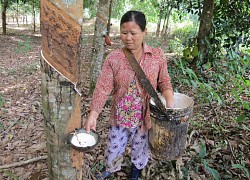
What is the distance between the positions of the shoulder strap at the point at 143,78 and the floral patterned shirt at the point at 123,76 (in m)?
0.05

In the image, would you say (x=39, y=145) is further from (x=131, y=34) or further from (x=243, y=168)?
(x=243, y=168)

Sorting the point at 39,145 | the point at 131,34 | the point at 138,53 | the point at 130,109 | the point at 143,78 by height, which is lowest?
the point at 39,145

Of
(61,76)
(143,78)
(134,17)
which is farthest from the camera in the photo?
(143,78)

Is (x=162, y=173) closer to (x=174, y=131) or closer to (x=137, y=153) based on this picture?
(x=137, y=153)

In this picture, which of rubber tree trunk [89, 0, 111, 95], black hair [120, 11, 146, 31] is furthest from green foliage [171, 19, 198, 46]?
black hair [120, 11, 146, 31]

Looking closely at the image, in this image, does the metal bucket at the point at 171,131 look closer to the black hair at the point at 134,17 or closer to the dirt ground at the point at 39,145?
the dirt ground at the point at 39,145

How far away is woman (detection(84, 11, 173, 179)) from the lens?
1.72 m

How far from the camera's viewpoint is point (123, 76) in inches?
73.1

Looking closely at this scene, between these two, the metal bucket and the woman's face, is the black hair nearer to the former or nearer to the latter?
the woman's face

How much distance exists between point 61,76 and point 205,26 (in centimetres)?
411

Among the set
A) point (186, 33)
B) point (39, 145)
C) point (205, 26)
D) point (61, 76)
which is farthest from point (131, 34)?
point (186, 33)

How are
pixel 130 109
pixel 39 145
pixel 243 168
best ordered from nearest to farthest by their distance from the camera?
pixel 130 109 → pixel 243 168 → pixel 39 145

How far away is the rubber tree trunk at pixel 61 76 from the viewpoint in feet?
4.25

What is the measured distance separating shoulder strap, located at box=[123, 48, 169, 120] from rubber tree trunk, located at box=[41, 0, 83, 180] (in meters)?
0.48
